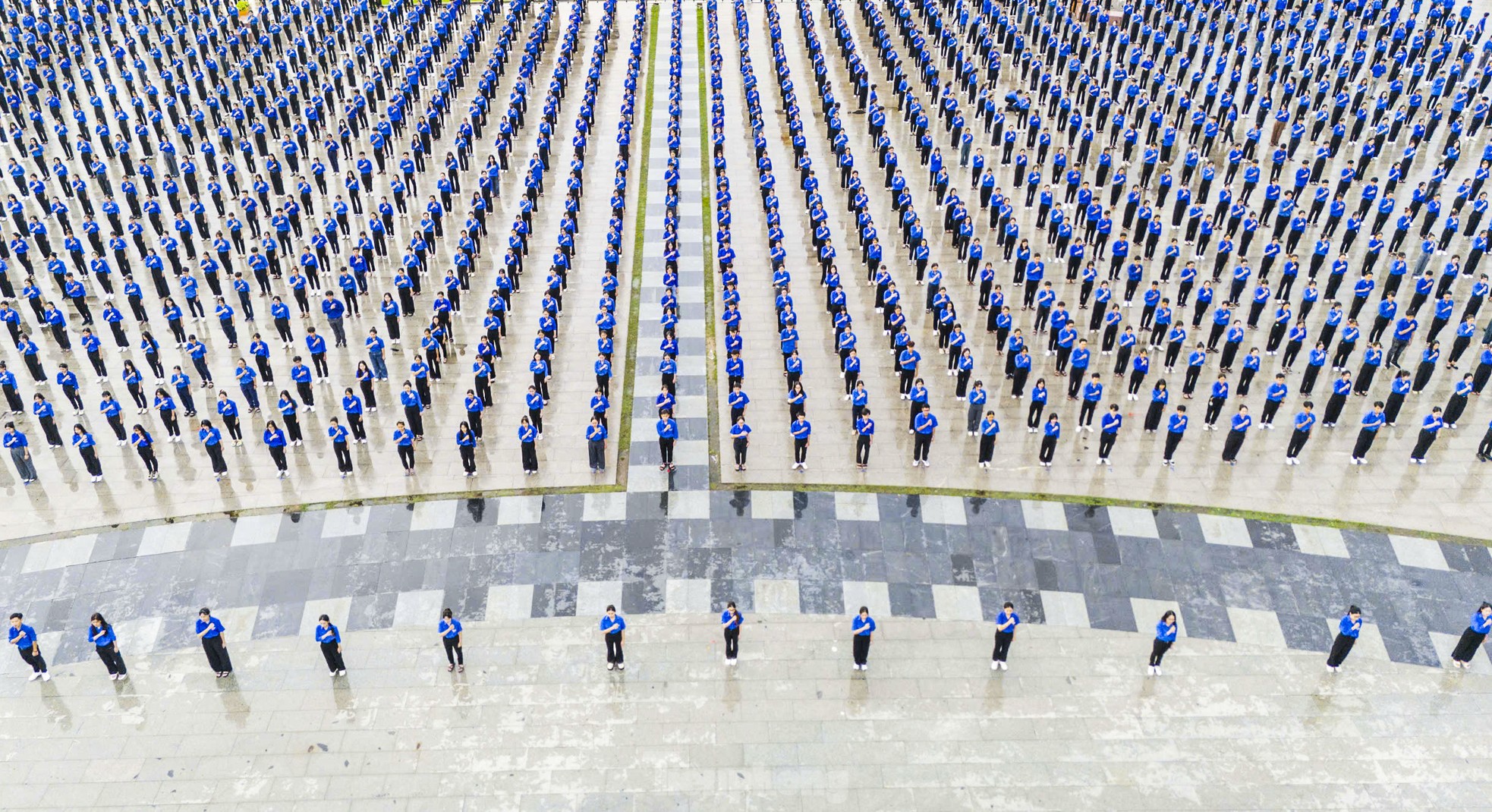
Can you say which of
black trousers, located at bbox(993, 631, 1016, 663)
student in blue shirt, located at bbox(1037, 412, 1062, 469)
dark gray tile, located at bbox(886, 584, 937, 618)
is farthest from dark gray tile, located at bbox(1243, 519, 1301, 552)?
dark gray tile, located at bbox(886, 584, 937, 618)

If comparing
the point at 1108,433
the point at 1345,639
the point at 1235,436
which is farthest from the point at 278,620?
the point at 1235,436

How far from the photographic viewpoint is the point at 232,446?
46.4 feet

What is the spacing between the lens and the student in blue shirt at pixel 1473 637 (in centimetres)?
1030

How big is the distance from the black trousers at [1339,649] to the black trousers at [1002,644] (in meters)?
3.57

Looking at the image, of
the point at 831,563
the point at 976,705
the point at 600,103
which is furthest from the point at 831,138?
the point at 976,705

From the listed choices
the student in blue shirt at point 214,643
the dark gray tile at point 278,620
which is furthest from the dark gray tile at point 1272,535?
the student in blue shirt at point 214,643

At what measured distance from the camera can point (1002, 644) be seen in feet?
34.7

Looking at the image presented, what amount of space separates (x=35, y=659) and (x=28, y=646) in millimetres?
261

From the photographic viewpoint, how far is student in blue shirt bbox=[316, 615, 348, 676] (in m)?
10.3

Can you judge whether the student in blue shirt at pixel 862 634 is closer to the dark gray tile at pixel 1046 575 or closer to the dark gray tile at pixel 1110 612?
the dark gray tile at pixel 1046 575

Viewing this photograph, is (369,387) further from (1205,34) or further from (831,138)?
(1205,34)

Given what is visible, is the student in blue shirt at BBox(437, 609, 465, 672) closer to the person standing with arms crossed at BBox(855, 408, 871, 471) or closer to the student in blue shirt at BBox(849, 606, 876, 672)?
the student in blue shirt at BBox(849, 606, 876, 672)

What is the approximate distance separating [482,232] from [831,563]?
11786mm

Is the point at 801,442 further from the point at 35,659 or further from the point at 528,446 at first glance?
the point at 35,659
